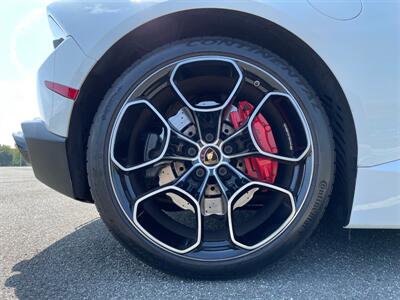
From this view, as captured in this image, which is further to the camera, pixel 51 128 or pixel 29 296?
pixel 51 128

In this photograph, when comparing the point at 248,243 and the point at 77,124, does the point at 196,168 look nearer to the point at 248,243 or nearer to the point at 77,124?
the point at 248,243

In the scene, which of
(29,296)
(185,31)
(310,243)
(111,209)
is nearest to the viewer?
(29,296)

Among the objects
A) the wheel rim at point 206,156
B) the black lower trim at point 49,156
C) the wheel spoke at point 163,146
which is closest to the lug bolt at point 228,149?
the wheel rim at point 206,156

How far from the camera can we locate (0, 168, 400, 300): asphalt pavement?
1388 mm

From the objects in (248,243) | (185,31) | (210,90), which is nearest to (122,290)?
(248,243)

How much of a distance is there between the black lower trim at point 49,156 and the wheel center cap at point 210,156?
557mm

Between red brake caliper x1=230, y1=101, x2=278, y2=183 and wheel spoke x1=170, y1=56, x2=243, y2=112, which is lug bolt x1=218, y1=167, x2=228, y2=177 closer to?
red brake caliper x1=230, y1=101, x2=278, y2=183

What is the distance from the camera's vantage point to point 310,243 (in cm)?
192

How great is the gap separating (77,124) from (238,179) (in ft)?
2.28

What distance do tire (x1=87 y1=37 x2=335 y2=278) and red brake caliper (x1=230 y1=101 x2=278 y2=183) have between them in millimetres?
154

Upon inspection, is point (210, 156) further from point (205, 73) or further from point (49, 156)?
point (49, 156)

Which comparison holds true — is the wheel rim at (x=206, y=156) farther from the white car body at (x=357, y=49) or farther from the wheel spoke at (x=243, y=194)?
the white car body at (x=357, y=49)

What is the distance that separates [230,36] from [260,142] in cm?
46

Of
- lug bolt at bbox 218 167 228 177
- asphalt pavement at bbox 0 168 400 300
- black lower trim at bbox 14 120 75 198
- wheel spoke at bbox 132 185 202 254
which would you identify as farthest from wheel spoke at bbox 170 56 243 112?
asphalt pavement at bbox 0 168 400 300
